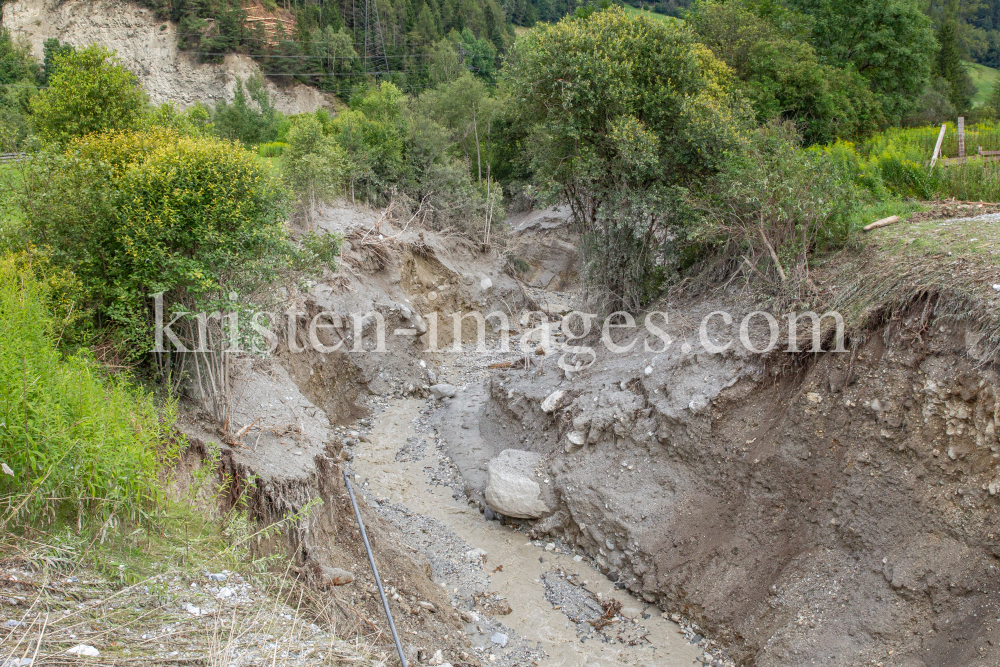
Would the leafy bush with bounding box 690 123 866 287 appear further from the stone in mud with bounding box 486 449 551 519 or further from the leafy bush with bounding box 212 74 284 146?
the leafy bush with bounding box 212 74 284 146

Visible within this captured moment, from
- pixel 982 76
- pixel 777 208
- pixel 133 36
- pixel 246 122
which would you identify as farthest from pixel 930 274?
pixel 982 76

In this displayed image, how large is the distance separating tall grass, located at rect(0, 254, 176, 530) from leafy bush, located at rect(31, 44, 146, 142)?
5273 mm

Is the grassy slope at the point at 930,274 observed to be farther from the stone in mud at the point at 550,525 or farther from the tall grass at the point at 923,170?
the stone in mud at the point at 550,525

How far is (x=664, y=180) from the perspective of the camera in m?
12.1

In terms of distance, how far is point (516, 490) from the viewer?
10.5 meters

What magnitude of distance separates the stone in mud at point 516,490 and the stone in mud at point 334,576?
3.53 metres

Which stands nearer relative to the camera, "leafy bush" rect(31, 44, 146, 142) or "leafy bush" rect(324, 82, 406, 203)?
"leafy bush" rect(31, 44, 146, 142)

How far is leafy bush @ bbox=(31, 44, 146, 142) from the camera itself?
10273mm

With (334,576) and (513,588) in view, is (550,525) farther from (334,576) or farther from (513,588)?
(334,576)

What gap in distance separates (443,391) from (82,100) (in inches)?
370

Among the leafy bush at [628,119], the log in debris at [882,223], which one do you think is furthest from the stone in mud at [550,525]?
the log in debris at [882,223]

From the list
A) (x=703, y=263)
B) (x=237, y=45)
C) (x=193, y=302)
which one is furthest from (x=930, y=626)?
(x=237, y=45)

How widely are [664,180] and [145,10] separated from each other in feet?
162

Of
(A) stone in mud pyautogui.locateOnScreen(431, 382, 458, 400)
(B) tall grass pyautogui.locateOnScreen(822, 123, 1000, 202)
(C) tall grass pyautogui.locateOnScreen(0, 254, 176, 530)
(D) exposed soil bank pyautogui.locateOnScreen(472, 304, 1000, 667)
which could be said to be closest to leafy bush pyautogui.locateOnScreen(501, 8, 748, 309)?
(D) exposed soil bank pyautogui.locateOnScreen(472, 304, 1000, 667)
